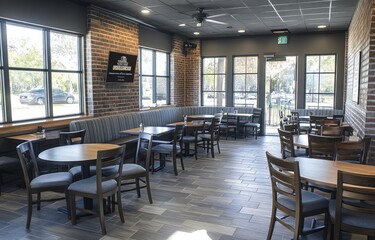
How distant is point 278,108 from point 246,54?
2.08 metres

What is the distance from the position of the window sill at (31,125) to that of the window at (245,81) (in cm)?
606

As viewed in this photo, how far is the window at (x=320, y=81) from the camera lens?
1001cm

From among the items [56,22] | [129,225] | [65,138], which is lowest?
[129,225]

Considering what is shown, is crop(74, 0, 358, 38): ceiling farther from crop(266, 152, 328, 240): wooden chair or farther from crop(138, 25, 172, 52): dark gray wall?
crop(266, 152, 328, 240): wooden chair

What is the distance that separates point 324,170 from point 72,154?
9.18ft

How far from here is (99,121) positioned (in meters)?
6.51

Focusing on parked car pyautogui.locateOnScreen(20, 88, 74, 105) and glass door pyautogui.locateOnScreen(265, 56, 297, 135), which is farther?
glass door pyautogui.locateOnScreen(265, 56, 297, 135)

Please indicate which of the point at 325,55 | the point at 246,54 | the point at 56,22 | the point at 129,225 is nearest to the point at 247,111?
the point at 246,54

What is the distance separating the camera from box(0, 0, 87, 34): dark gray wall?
5168mm

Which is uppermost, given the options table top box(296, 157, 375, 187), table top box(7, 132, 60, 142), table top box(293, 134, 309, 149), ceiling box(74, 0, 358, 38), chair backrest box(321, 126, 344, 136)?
ceiling box(74, 0, 358, 38)

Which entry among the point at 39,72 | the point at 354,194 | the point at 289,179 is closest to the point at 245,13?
the point at 39,72

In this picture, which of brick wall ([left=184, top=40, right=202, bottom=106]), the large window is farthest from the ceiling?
brick wall ([left=184, top=40, right=202, bottom=106])

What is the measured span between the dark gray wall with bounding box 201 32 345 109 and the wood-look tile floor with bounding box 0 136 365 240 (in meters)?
5.21

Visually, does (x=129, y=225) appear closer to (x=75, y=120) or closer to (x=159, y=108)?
(x=75, y=120)
